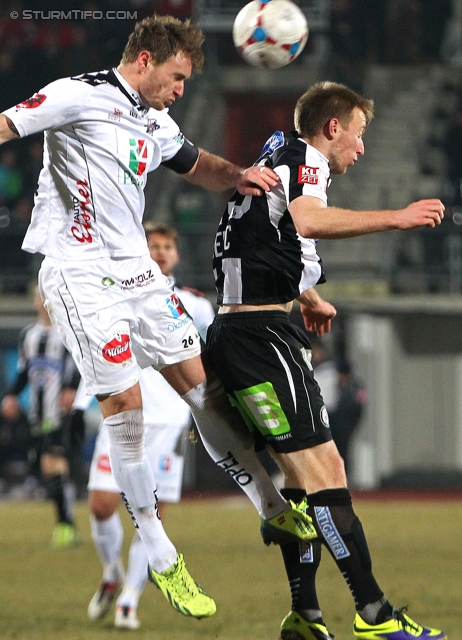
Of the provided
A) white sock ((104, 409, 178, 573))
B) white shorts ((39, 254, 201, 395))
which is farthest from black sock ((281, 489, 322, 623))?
white shorts ((39, 254, 201, 395))

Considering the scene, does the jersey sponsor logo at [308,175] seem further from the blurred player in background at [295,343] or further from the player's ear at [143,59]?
the player's ear at [143,59]

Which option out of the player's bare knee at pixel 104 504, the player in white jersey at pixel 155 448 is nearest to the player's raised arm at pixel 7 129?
the player in white jersey at pixel 155 448

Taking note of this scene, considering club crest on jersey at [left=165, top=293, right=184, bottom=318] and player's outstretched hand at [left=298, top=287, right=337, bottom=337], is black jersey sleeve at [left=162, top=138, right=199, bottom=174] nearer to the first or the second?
club crest on jersey at [left=165, top=293, right=184, bottom=318]

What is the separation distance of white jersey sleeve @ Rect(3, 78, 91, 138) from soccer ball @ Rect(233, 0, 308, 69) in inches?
36.6

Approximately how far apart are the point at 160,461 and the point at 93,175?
9.07 ft

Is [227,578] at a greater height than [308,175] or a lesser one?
lesser

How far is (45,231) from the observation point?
491 centimetres

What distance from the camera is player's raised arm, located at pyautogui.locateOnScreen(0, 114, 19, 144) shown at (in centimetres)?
438

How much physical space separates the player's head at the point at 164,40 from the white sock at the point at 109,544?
3269mm

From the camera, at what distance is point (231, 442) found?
5.11 m

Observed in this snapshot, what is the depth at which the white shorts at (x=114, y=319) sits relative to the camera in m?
4.80

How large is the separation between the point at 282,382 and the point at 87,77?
161 centimetres

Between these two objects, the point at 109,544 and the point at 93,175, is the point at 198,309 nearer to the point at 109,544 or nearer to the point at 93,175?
the point at 109,544

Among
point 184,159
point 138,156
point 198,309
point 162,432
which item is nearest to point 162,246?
point 198,309
